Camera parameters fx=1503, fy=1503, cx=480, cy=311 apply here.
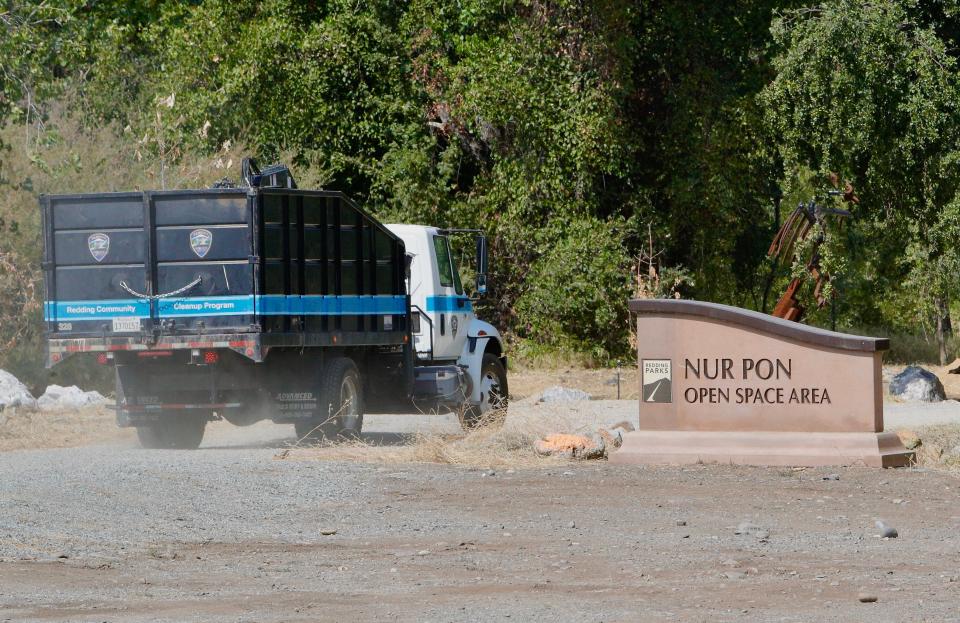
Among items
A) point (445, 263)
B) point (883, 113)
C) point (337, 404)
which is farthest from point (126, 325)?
point (883, 113)

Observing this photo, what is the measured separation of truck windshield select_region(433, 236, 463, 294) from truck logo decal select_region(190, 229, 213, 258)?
150 inches

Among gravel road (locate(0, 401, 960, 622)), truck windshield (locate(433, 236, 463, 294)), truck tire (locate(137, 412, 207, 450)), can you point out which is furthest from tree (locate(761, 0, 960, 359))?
truck tire (locate(137, 412, 207, 450))

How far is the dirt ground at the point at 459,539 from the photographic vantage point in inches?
321

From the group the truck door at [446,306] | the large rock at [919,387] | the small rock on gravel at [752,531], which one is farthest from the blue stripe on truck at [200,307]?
the large rock at [919,387]

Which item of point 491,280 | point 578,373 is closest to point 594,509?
point 578,373

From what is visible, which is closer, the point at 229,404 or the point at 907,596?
the point at 907,596

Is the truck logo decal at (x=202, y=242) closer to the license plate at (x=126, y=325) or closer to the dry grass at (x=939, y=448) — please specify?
the license plate at (x=126, y=325)

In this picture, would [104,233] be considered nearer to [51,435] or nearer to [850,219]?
[51,435]

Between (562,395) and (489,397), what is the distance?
5.45 m

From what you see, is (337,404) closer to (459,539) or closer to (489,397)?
(489,397)

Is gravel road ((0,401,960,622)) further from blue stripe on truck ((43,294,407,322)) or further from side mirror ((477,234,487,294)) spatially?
side mirror ((477,234,487,294))

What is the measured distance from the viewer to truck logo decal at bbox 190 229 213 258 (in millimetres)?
16625

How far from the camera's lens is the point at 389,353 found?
1881 centimetres

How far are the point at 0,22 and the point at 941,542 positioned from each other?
1935cm
